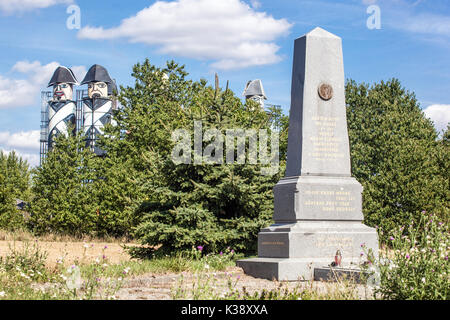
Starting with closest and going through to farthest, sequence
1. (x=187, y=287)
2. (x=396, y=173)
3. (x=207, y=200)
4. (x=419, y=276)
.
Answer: (x=419, y=276)
(x=187, y=287)
(x=207, y=200)
(x=396, y=173)

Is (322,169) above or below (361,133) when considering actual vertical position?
below

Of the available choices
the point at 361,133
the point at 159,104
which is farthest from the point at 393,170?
the point at 159,104

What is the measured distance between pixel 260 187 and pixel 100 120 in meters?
70.3

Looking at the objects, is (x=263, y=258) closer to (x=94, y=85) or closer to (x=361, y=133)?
(x=361, y=133)

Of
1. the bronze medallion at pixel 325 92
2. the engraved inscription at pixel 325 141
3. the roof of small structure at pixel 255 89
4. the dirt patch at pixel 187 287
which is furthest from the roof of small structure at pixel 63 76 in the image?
the dirt patch at pixel 187 287

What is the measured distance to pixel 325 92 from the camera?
12.4 meters

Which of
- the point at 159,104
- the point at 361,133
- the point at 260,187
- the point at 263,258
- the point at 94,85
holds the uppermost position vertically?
the point at 94,85

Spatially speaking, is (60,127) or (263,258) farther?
(60,127)

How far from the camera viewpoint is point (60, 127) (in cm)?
8388

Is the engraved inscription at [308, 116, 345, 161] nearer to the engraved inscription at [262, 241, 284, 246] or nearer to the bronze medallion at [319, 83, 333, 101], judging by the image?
the bronze medallion at [319, 83, 333, 101]

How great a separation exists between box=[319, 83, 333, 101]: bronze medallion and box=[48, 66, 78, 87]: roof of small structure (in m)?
83.1

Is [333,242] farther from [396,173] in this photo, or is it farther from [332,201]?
[396,173]

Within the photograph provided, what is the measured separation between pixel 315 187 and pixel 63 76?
85.0 m

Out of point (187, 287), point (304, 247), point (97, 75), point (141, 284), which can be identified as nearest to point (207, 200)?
point (304, 247)
